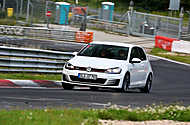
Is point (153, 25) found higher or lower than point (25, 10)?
lower

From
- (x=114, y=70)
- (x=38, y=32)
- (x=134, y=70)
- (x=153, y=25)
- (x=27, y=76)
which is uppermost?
(x=114, y=70)

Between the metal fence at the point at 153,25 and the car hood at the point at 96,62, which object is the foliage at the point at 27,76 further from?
the metal fence at the point at 153,25

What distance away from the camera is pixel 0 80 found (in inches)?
572

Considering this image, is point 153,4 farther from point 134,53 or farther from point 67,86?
point 67,86

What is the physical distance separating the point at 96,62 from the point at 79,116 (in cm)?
655

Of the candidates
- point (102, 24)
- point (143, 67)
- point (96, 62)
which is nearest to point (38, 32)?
point (102, 24)

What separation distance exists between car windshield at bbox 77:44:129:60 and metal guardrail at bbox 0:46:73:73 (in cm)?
274

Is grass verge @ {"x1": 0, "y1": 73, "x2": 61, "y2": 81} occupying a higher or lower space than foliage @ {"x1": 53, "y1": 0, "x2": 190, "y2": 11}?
lower

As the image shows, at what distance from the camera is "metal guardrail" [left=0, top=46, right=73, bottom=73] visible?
17.3 meters

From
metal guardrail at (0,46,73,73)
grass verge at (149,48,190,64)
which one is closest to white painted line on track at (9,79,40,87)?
metal guardrail at (0,46,73,73)

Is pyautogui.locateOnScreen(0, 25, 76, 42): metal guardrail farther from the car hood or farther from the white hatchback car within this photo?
the car hood

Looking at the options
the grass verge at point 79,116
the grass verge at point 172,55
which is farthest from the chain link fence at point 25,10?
the grass verge at point 79,116

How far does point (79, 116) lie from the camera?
313 inches

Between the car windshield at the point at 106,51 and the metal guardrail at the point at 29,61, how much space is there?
Result: 108 inches
